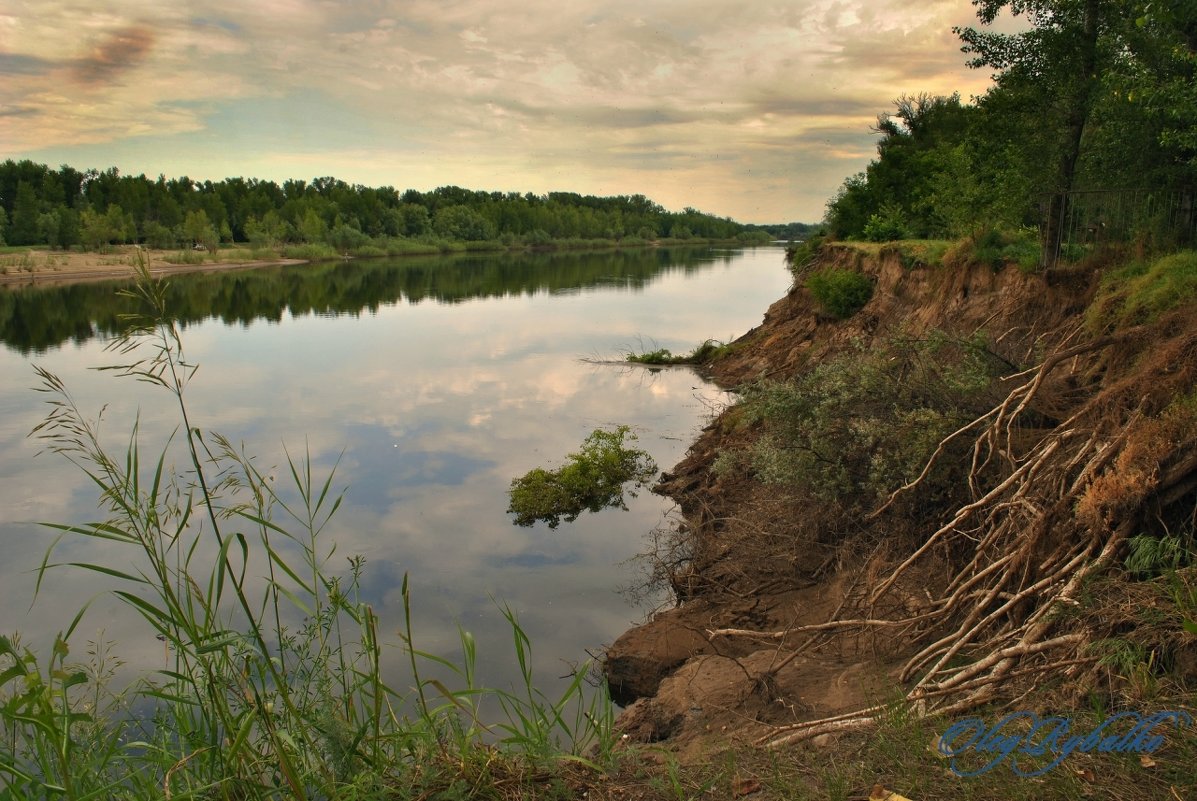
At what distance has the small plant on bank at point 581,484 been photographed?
1402 centimetres

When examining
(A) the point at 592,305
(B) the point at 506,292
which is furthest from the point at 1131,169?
(B) the point at 506,292

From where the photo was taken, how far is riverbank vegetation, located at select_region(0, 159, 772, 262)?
76312 mm

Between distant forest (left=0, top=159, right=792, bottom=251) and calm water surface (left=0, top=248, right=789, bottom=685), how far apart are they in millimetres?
32323

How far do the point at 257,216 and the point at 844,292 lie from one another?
327ft

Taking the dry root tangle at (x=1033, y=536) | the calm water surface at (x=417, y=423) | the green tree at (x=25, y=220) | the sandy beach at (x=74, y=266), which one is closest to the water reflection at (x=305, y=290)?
the calm water surface at (x=417, y=423)

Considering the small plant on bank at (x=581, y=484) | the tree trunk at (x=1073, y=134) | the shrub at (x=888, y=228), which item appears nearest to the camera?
the tree trunk at (x=1073, y=134)

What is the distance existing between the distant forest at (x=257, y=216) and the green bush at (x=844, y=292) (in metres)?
64.9

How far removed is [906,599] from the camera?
23.6 feet

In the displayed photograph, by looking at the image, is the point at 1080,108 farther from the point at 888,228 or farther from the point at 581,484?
the point at 888,228

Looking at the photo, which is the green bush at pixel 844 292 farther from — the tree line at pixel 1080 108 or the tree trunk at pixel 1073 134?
the tree trunk at pixel 1073 134

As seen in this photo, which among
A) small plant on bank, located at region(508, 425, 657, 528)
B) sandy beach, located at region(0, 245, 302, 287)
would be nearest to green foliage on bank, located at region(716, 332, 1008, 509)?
small plant on bank, located at region(508, 425, 657, 528)

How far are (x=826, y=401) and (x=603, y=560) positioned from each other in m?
4.37

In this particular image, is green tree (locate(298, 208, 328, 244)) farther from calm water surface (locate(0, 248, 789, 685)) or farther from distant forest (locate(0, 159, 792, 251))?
calm water surface (locate(0, 248, 789, 685))

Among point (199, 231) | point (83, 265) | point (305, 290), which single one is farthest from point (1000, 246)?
point (199, 231)
